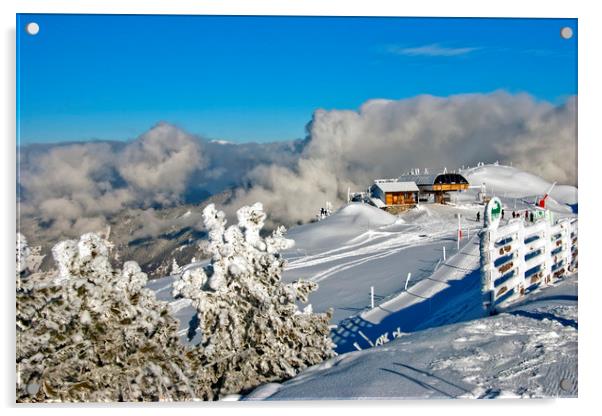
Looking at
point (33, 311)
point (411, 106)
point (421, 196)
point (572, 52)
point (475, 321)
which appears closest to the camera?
point (33, 311)

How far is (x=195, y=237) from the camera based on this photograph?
9.50 m

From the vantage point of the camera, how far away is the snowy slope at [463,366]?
22.2ft

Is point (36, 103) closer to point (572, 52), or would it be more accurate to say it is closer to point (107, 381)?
point (107, 381)

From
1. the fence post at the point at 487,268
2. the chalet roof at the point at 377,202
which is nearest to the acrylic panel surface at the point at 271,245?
the fence post at the point at 487,268

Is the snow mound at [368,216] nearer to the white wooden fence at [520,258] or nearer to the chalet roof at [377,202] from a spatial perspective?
the chalet roof at [377,202]

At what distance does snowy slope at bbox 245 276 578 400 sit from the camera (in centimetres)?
675

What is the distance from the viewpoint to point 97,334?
6797 mm

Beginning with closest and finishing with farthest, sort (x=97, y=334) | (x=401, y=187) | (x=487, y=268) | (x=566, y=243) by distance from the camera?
(x=97, y=334) < (x=487, y=268) < (x=566, y=243) < (x=401, y=187)

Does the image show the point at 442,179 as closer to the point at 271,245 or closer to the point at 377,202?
the point at 377,202

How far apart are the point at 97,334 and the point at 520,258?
6.13m

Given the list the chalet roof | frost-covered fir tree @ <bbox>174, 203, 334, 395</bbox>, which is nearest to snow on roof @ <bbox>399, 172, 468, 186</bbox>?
the chalet roof

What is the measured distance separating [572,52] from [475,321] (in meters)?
4.13

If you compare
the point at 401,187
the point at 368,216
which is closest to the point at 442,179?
the point at 401,187
